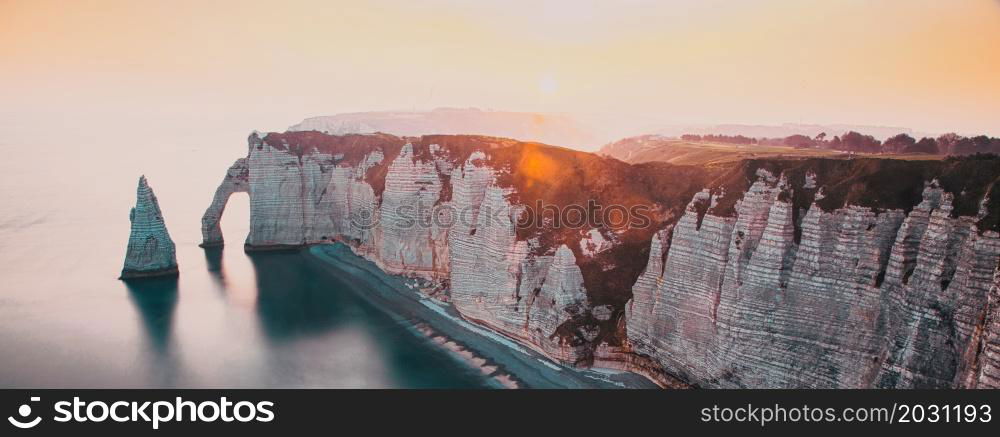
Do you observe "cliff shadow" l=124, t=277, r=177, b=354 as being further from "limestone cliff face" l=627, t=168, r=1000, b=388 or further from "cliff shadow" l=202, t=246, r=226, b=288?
"limestone cliff face" l=627, t=168, r=1000, b=388

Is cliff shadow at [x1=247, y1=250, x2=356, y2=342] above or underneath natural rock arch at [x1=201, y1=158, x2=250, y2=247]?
underneath

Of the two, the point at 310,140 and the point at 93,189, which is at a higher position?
the point at 310,140

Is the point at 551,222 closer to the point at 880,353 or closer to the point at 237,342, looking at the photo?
the point at 880,353

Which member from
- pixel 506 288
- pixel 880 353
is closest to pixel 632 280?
pixel 506 288

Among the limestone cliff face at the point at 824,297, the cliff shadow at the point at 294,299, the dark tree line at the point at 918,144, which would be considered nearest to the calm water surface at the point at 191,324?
the cliff shadow at the point at 294,299

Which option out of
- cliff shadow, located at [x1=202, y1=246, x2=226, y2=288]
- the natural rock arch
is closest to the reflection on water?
cliff shadow, located at [x1=202, y1=246, x2=226, y2=288]

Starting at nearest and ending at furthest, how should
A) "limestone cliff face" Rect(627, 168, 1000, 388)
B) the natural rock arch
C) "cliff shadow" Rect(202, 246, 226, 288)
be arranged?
"limestone cliff face" Rect(627, 168, 1000, 388), "cliff shadow" Rect(202, 246, 226, 288), the natural rock arch
